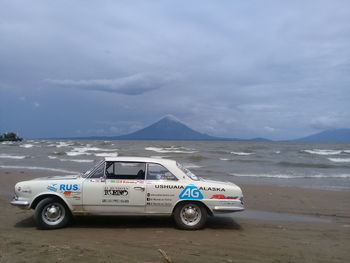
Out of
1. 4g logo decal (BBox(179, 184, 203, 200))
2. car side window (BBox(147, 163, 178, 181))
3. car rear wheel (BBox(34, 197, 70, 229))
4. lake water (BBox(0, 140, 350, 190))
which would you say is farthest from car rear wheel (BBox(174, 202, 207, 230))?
lake water (BBox(0, 140, 350, 190))

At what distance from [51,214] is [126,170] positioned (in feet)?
5.56

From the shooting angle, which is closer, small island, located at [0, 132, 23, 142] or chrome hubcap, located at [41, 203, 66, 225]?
chrome hubcap, located at [41, 203, 66, 225]

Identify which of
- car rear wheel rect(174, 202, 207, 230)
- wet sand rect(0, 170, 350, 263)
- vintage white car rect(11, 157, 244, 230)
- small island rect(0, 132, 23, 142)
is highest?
small island rect(0, 132, 23, 142)

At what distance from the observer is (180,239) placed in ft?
19.1

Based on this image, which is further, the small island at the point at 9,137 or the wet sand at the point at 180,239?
the small island at the point at 9,137

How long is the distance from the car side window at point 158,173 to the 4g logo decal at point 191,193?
0.32m

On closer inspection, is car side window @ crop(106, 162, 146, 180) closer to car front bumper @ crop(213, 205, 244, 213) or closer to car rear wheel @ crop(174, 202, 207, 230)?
car rear wheel @ crop(174, 202, 207, 230)

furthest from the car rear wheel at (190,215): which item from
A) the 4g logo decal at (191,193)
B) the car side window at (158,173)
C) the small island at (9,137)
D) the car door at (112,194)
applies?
the small island at (9,137)

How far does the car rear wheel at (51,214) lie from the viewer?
634 centimetres

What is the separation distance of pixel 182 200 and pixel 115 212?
4.47 feet

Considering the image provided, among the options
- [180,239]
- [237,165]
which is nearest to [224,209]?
[180,239]

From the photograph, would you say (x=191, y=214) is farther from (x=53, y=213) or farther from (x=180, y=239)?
(x=53, y=213)

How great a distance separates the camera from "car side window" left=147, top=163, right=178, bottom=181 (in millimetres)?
6668

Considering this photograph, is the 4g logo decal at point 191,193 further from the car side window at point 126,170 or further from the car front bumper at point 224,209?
the car side window at point 126,170
